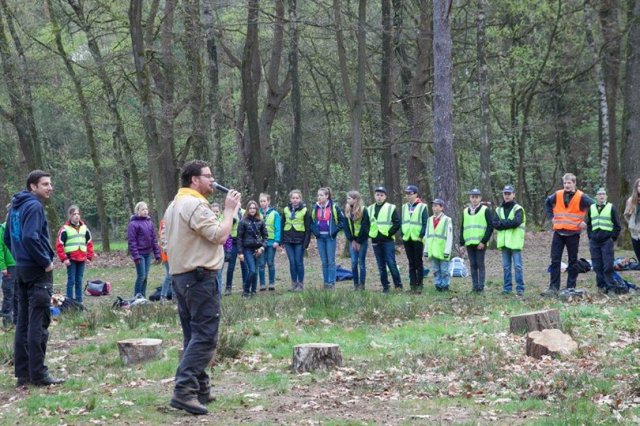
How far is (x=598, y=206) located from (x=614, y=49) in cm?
1257

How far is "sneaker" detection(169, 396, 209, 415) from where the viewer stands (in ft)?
24.3

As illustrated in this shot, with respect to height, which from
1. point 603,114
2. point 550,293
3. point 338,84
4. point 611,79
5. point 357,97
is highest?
point 338,84

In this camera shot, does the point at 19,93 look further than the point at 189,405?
Yes

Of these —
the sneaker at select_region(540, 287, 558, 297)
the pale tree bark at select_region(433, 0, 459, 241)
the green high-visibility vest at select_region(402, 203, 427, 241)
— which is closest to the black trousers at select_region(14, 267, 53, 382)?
the green high-visibility vest at select_region(402, 203, 427, 241)

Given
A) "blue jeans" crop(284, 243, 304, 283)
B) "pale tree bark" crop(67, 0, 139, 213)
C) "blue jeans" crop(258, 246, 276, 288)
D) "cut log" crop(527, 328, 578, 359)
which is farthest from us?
"pale tree bark" crop(67, 0, 139, 213)

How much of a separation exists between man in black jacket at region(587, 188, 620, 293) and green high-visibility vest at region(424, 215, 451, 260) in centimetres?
267

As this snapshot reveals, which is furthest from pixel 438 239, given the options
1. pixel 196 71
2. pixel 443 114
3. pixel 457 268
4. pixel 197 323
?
pixel 196 71

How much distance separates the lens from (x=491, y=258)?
24.5 m

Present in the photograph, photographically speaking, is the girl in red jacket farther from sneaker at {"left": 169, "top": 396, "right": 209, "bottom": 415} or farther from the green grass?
sneaker at {"left": 169, "top": 396, "right": 209, "bottom": 415}

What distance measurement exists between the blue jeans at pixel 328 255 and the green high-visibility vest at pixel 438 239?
200 centimetres

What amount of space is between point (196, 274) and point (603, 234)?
9723 mm

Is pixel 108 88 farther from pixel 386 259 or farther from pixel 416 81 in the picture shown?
pixel 386 259

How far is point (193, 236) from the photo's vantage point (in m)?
7.51

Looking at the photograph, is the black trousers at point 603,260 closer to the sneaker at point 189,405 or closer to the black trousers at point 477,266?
the black trousers at point 477,266
